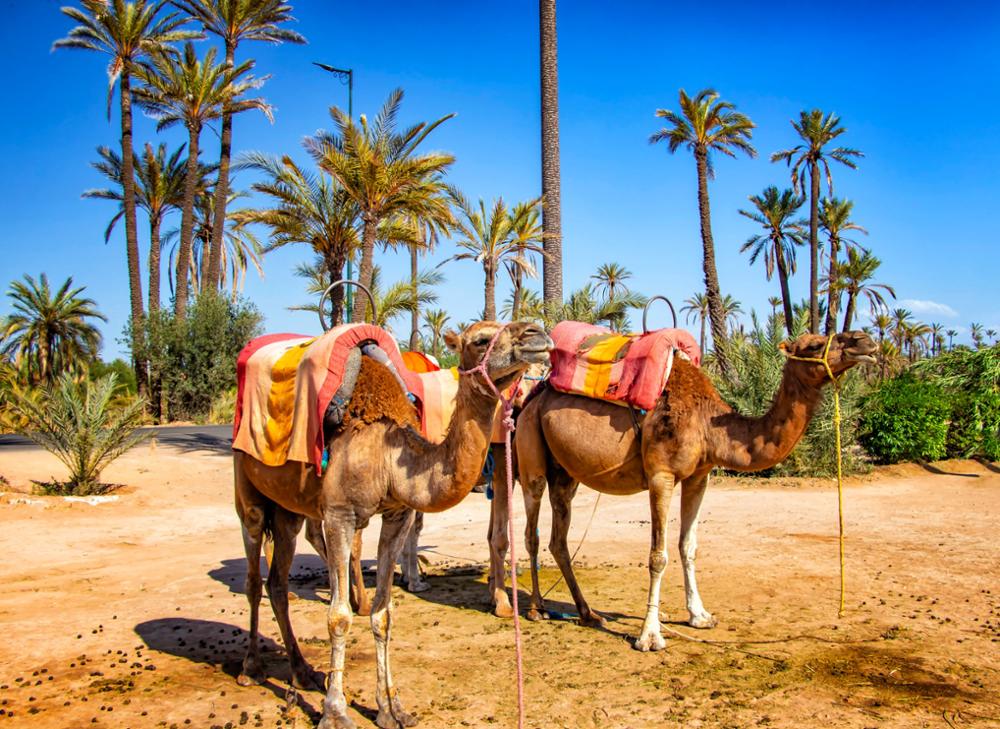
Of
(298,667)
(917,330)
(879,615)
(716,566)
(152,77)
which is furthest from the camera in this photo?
(917,330)

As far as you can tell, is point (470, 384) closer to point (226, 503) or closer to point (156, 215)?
point (226, 503)

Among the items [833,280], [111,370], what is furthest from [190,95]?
[833,280]

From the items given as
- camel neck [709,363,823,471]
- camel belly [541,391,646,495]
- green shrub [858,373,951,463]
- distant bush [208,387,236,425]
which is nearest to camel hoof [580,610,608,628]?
camel belly [541,391,646,495]

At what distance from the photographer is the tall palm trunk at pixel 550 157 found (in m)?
19.8

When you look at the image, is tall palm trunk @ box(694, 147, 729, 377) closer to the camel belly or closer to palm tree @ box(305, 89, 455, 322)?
palm tree @ box(305, 89, 455, 322)

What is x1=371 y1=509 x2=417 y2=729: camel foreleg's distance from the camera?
192 inches

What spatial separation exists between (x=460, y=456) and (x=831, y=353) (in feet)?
11.0

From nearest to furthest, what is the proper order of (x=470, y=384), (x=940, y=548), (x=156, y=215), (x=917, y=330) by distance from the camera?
(x=470, y=384), (x=940, y=548), (x=156, y=215), (x=917, y=330)

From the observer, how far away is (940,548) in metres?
9.95

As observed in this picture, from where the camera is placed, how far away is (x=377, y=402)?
16.8 feet

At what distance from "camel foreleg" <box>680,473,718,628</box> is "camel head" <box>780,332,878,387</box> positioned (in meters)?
1.38

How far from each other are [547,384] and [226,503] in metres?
9.57

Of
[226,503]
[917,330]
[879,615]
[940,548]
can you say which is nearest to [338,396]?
[879,615]

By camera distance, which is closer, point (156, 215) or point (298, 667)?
point (298, 667)
